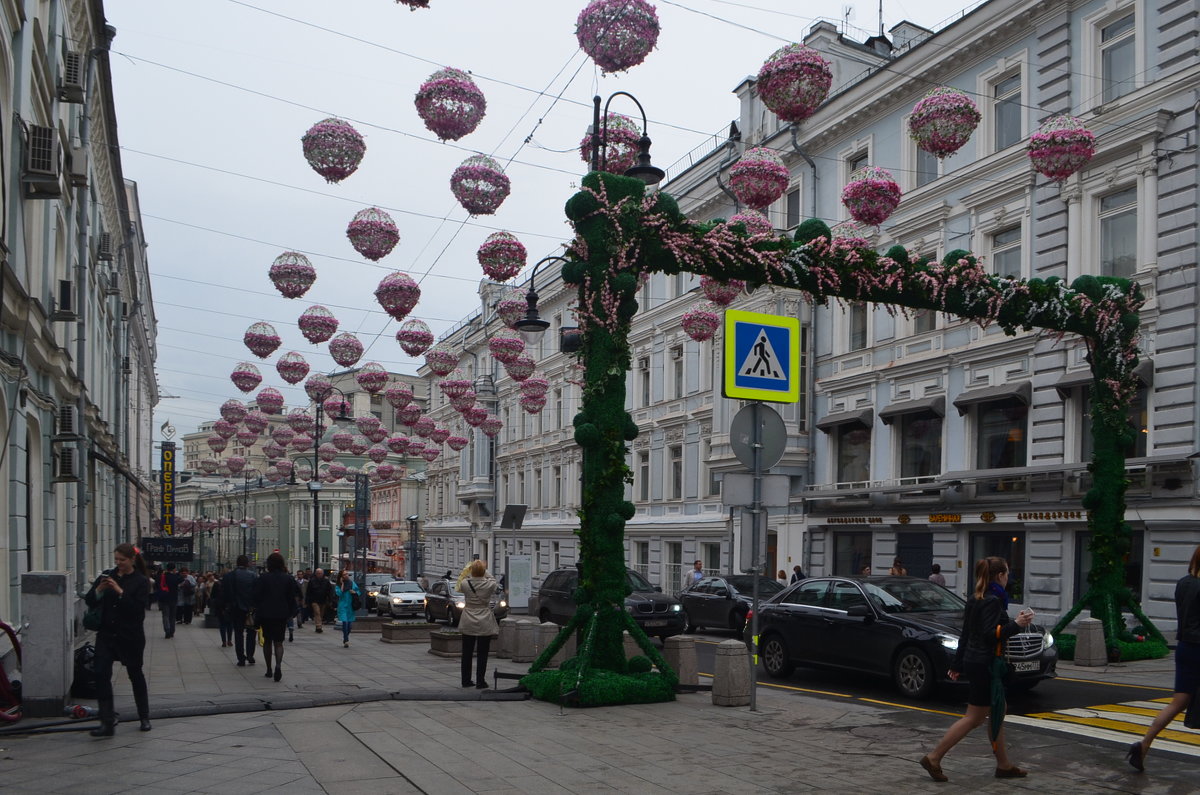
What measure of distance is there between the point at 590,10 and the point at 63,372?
432 inches

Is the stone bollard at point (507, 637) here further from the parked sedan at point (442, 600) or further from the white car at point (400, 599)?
the white car at point (400, 599)

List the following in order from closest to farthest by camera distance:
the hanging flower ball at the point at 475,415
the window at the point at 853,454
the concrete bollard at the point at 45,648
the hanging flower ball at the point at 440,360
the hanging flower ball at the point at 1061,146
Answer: the concrete bollard at the point at 45,648 → the hanging flower ball at the point at 1061,146 → the hanging flower ball at the point at 440,360 → the window at the point at 853,454 → the hanging flower ball at the point at 475,415

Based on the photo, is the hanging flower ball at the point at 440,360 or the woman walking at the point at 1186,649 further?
the hanging flower ball at the point at 440,360

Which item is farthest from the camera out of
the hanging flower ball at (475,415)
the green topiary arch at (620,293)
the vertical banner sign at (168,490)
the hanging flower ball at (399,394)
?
the vertical banner sign at (168,490)

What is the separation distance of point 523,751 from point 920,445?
69.9ft

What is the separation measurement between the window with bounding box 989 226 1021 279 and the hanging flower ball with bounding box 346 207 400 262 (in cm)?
1486

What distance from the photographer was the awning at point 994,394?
24.1m

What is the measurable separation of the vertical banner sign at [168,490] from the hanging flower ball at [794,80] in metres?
39.2

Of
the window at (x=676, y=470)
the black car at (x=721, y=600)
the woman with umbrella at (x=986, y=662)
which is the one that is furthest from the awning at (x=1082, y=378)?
the window at (x=676, y=470)

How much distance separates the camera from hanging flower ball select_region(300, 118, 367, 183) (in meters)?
14.9

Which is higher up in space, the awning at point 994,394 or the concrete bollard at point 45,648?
the awning at point 994,394

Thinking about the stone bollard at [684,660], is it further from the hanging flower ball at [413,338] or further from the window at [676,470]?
the window at [676,470]

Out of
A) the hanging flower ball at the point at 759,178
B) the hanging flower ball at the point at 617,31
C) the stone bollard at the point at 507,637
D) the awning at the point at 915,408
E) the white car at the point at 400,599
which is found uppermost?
the hanging flower ball at the point at 617,31

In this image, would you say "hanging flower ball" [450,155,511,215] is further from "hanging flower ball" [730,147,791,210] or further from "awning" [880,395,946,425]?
"awning" [880,395,946,425]
